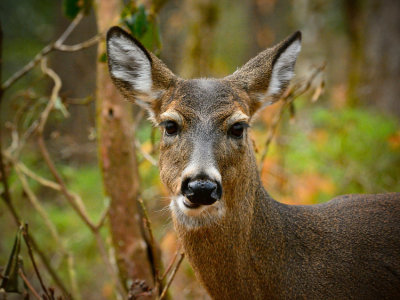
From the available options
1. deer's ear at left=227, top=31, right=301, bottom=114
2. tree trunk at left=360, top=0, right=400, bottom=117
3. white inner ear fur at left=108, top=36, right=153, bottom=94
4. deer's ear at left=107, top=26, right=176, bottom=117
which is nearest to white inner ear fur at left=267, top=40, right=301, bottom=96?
deer's ear at left=227, top=31, right=301, bottom=114

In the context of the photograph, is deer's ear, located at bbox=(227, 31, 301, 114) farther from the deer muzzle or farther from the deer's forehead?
the deer muzzle

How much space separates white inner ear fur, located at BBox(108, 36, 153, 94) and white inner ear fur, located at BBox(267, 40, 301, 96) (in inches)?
41.1

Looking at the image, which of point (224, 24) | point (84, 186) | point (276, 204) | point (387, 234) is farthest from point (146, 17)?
point (224, 24)

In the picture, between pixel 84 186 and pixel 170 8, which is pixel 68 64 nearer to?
pixel 84 186

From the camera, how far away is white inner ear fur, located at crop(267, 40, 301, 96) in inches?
136

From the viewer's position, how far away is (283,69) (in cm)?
357

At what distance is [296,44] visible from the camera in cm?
344

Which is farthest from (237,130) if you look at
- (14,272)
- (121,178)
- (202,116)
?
(14,272)

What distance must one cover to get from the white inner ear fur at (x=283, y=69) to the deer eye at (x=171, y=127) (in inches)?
37.5

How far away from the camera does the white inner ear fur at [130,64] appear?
3322mm

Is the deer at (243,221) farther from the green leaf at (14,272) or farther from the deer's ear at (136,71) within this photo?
the green leaf at (14,272)

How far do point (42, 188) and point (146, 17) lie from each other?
6.77 m

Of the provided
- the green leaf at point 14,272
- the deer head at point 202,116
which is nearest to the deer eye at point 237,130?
the deer head at point 202,116

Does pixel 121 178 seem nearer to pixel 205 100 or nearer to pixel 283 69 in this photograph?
pixel 205 100
